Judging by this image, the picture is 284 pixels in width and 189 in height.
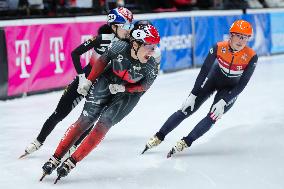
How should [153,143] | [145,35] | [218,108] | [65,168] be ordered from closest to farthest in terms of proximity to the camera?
[65,168], [145,35], [218,108], [153,143]

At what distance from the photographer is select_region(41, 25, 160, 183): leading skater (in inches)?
178

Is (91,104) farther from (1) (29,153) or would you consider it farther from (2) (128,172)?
(1) (29,153)

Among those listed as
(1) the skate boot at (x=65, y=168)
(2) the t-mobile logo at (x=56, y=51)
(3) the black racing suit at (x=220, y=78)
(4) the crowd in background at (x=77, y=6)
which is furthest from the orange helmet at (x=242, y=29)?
(2) the t-mobile logo at (x=56, y=51)

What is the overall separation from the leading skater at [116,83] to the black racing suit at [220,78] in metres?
0.99

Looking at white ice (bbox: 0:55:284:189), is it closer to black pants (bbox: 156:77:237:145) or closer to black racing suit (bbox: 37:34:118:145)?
black pants (bbox: 156:77:237:145)

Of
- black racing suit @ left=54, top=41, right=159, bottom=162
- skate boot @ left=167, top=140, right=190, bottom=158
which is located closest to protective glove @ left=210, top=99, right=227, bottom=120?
skate boot @ left=167, top=140, right=190, bottom=158

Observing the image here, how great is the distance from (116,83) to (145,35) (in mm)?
535

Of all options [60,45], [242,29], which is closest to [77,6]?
[60,45]

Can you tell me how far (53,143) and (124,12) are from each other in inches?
71.7

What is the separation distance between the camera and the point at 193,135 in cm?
561

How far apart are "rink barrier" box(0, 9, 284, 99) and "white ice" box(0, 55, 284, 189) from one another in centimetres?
48

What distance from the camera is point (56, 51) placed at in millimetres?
10078

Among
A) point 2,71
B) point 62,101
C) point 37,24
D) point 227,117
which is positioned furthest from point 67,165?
point 37,24

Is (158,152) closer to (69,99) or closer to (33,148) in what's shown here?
(69,99)
